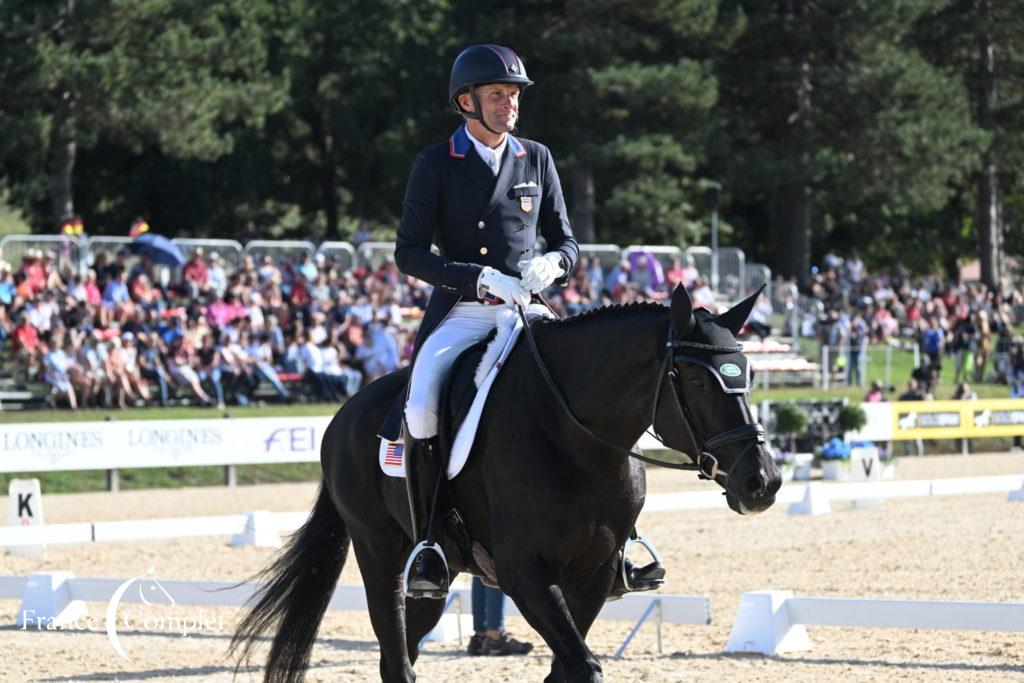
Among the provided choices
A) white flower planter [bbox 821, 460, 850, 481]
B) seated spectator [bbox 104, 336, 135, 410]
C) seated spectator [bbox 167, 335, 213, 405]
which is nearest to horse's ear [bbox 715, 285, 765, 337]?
white flower planter [bbox 821, 460, 850, 481]

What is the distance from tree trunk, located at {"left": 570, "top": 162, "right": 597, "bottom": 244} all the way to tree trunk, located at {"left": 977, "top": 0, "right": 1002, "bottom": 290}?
1239 centimetres

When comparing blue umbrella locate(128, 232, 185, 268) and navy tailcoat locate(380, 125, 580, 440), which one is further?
blue umbrella locate(128, 232, 185, 268)

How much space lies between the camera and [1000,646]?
8258 mm

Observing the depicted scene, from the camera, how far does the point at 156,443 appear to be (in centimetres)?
1770

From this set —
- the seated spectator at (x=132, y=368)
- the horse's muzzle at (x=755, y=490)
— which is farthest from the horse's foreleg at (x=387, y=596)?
the seated spectator at (x=132, y=368)

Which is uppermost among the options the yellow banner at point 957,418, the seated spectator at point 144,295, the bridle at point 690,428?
the bridle at point 690,428

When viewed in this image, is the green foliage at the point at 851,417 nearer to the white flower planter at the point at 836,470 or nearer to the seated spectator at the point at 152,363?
the white flower planter at the point at 836,470

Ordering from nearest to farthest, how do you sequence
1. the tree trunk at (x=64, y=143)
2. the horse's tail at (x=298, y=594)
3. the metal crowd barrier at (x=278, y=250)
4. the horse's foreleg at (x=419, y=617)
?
the horse's foreleg at (x=419, y=617), the horse's tail at (x=298, y=594), the metal crowd barrier at (x=278, y=250), the tree trunk at (x=64, y=143)

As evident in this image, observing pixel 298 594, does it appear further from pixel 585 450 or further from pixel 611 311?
pixel 611 311

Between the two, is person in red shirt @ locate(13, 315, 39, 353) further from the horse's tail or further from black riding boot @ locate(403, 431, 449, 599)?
black riding boot @ locate(403, 431, 449, 599)

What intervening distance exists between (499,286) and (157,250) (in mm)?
17187

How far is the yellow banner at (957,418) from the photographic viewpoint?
22984 millimetres

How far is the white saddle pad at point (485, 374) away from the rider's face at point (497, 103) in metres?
0.76

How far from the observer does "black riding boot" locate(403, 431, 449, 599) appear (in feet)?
18.3
